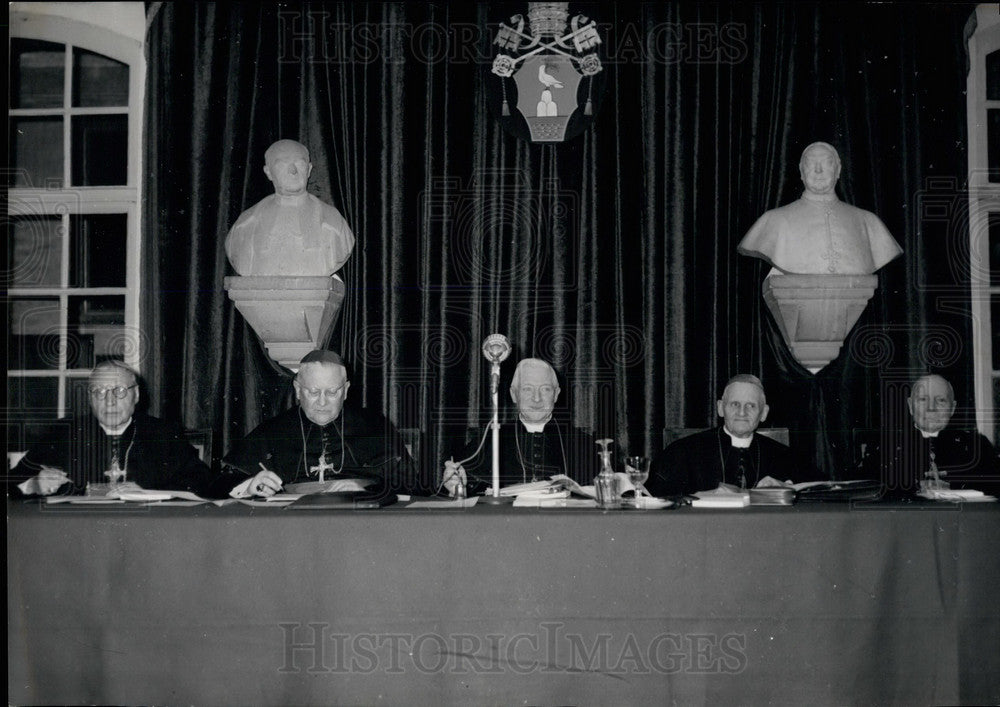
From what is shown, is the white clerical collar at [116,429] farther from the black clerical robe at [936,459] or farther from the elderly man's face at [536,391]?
the black clerical robe at [936,459]

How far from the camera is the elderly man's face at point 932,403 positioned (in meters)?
3.83

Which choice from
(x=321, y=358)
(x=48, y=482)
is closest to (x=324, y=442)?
(x=321, y=358)

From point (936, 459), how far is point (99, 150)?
15.0 ft

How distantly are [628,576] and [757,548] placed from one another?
1.26 ft

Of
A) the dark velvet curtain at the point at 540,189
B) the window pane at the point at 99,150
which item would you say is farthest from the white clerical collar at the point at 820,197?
the window pane at the point at 99,150

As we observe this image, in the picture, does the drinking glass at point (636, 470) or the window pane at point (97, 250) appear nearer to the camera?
the drinking glass at point (636, 470)

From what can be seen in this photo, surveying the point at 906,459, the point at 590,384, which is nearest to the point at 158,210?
the point at 590,384

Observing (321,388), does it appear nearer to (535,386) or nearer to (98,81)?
(535,386)

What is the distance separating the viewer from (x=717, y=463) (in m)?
4.23

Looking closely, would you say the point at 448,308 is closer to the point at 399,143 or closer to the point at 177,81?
the point at 399,143

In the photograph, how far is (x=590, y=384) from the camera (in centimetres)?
504

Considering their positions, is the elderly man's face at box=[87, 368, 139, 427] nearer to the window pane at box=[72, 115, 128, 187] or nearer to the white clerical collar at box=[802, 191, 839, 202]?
the window pane at box=[72, 115, 128, 187]

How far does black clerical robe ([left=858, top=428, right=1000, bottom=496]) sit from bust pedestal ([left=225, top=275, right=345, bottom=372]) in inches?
106

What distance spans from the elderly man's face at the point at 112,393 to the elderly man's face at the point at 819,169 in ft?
10.4
